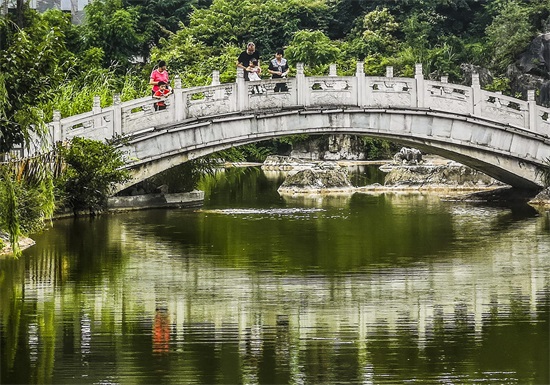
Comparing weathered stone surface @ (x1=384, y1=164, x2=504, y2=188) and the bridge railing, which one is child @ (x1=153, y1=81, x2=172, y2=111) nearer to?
the bridge railing

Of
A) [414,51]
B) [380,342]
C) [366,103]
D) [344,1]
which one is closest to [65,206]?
[366,103]

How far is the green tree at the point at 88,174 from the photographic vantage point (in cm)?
2022

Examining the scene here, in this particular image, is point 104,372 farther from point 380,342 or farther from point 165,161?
point 165,161

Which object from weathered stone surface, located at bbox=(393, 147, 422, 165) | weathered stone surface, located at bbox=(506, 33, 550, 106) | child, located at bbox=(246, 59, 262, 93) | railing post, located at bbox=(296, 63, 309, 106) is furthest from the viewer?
weathered stone surface, located at bbox=(393, 147, 422, 165)

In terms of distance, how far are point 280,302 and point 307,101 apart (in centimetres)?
1006

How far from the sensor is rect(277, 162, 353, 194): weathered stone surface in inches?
1080

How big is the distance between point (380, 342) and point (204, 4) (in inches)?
1468

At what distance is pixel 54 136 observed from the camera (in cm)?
2027

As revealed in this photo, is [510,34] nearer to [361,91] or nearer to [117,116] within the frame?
[361,91]

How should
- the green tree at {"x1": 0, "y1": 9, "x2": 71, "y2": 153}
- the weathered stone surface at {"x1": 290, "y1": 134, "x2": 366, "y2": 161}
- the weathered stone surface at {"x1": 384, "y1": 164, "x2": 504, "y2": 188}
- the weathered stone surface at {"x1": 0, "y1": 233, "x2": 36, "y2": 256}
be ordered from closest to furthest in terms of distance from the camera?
the green tree at {"x1": 0, "y1": 9, "x2": 71, "y2": 153} < the weathered stone surface at {"x1": 0, "y1": 233, "x2": 36, "y2": 256} < the weathered stone surface at {"x1": 384, "y1": 164, "x2": 504, "y2": 188} < the weathered stone surface at {"x1": 290, "y1": 134, "x2": 366, "y2": 161}

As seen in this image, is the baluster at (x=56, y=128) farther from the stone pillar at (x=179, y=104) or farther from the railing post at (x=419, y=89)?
the railing post at (x=419, y=89)

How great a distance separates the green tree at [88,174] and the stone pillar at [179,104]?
1.22 meters

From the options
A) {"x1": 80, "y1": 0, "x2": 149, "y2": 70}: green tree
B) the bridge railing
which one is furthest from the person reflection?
Answer: {"x1": 80, "y1": 0, "x2": 149, "y2": 70}: green tree

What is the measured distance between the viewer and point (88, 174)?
67.4 feet
